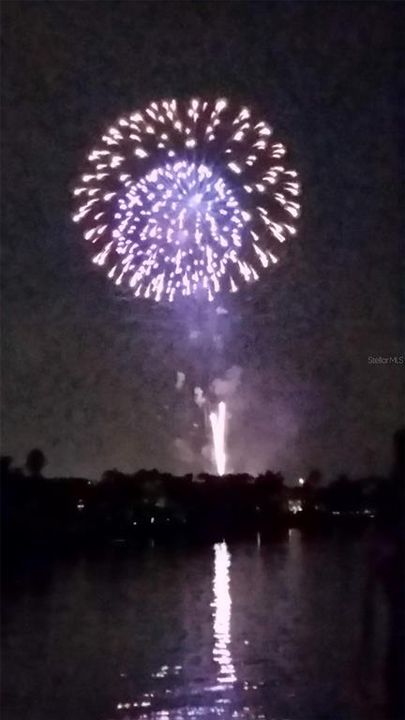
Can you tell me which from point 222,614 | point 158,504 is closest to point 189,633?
point 222,614

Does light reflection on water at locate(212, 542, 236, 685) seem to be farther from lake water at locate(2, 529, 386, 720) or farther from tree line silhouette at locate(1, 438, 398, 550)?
tree line silhouette at locate(1, 438, 398, 550)

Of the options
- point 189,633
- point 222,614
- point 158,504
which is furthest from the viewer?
point 158,504

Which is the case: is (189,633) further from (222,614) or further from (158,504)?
(158,504)

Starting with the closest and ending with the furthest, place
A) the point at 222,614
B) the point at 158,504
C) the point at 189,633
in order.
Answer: the point at 189,633 → the point at 222,614 → the point at 158,504

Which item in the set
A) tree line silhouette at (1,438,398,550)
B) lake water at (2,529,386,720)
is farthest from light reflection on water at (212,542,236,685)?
tree line silhouette at (1,438,398,550)

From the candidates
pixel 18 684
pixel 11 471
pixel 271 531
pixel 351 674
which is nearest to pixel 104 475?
pixel 11 471

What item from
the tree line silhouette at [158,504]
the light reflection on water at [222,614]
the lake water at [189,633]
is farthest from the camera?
the tree line silhouette at [158,504]

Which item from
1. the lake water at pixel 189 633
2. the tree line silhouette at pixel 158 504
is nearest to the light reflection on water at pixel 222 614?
the lake water at pixel 189 633

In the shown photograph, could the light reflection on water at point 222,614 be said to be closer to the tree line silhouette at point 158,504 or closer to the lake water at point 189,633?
the lake water at point 189,633

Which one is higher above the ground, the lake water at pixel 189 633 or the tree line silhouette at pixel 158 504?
the tree line silhouette at pixel 158 504
